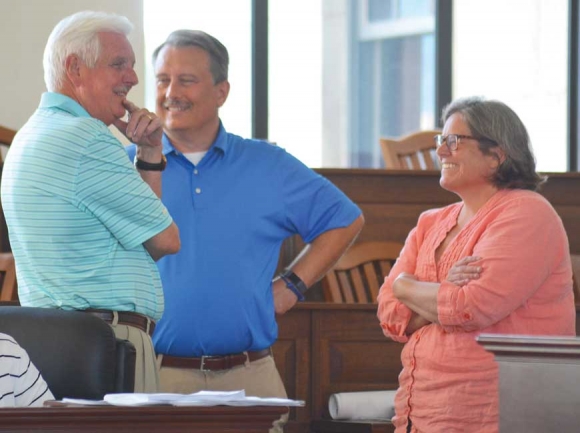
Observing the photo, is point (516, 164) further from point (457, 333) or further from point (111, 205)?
point (111, 205)

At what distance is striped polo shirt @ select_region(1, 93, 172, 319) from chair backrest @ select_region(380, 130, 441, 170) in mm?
3132

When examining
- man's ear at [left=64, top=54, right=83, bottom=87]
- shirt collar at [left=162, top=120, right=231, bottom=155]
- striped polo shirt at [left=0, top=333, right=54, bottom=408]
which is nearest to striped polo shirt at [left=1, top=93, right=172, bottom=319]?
man's ear at [left=64, top=54, right=83, bottom=87]

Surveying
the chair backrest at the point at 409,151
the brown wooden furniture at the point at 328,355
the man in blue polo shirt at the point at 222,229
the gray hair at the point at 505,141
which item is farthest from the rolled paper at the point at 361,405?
the chair backrest at the point at 409,151

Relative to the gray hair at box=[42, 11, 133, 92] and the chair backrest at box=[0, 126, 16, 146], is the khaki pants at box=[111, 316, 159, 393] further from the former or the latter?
the chair backrest at box=[0, 126, 16, 146]

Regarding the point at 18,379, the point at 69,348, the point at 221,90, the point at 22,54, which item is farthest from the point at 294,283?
the point at 22,54

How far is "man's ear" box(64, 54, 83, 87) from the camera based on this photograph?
261 centimetres

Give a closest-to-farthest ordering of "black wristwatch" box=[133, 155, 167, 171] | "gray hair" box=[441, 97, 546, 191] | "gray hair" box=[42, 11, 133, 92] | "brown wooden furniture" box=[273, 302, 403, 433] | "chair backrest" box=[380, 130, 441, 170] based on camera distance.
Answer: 1. "gray hair" box=[42, 11, 133, 92]
2. "black wristwatch" box=[133, 155, 167, 171]
3. "gray hair" box=[441, 97, 546, 191]
4. "brown wooden furniture" box=[273, 302, 403, 433]
5. "chair backrest" box=[380, 130, 441, 170]

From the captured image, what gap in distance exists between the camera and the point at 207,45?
3.21 m

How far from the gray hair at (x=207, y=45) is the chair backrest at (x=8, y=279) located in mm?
1223

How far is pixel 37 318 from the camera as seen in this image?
2312mm

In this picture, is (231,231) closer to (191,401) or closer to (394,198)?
(191,401)

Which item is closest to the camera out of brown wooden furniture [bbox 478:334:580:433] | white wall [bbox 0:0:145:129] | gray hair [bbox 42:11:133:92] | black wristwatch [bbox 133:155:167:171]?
brown wooden furniture [bbox 478:334:580:433]

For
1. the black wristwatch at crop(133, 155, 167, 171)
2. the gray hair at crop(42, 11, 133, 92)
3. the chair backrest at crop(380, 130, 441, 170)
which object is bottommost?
the chair backrest at crop(380, 130, 441, 170)

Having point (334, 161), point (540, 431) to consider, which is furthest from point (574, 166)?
point (540, 431)
